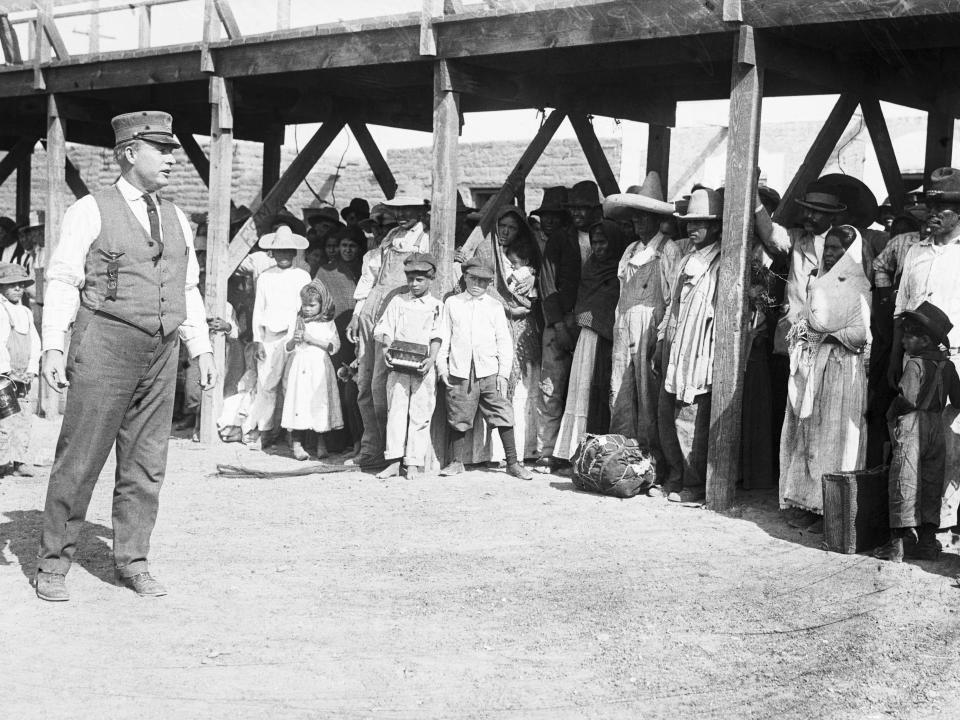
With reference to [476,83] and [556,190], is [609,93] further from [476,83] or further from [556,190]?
[476,83]

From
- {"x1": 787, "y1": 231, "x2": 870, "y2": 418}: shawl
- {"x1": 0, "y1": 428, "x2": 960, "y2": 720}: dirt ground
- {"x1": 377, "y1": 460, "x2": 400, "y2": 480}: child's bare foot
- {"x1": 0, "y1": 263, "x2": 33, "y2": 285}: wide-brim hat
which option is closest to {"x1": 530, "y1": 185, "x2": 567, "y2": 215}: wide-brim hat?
{"x1": 377, "y1": 460, "x2": 400, "y2": 480}: child's bare foot

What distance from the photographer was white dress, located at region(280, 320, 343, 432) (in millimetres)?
9719

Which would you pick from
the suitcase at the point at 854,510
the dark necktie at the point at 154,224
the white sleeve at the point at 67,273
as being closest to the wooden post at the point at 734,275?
the suitcase at the point at 854,510

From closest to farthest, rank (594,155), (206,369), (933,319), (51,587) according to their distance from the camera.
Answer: (51,587) → (206,369) → (933,319) → (594,155)

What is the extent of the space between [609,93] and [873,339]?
4.11 metres

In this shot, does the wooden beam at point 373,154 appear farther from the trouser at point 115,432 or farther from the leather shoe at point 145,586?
the leather shoe at point 145,586

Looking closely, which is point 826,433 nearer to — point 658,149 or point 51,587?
point 51,587

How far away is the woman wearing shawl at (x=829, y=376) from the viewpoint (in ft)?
22.6

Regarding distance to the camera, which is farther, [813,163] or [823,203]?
[813,163]

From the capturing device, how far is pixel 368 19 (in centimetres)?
909

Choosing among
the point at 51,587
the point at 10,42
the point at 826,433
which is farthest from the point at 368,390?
the point at 10,42

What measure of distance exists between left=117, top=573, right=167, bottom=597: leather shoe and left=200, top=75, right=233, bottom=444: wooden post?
15.8 ft

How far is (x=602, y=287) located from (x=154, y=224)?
13.8ft

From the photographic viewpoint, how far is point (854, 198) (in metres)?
8.57
